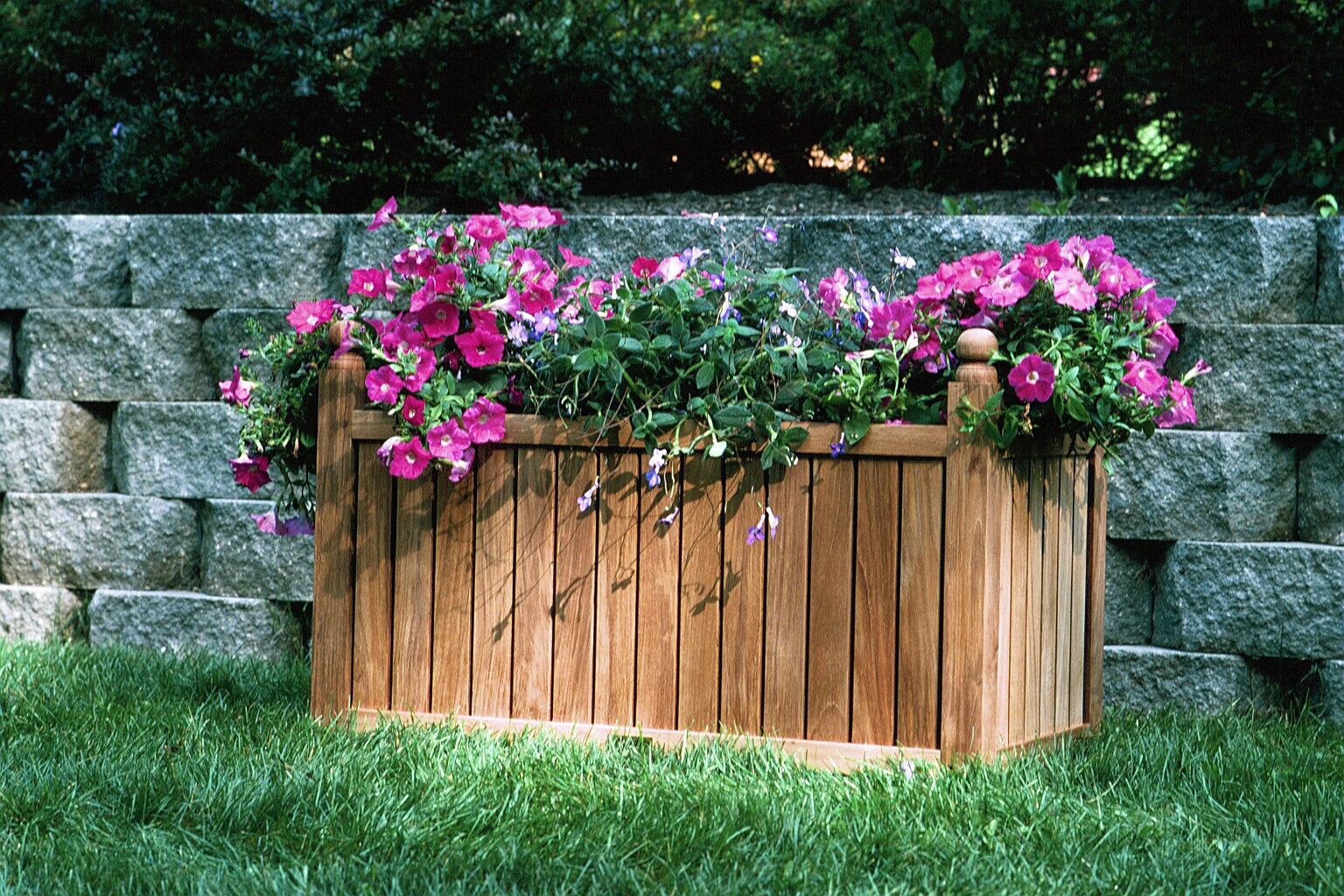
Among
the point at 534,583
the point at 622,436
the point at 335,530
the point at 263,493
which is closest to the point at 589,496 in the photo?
the point at 622,436

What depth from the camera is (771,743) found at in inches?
101

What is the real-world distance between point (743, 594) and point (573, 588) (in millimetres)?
357

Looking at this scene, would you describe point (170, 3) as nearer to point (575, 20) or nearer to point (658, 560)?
point (575, 20)

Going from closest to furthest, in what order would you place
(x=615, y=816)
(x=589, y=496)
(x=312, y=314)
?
(x=615, y=816) < (x=589, y=496) < (x=312, y=314)

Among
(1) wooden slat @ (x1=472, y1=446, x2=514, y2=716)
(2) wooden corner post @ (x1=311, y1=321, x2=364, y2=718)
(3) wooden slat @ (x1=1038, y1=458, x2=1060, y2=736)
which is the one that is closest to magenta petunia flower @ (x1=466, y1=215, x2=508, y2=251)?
(2) wooden corner post @ (x1=311, y1=321, x2=364, y2=718)

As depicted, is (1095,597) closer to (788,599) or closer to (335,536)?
(788,599)

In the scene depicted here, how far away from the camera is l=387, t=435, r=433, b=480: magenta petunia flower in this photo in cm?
262

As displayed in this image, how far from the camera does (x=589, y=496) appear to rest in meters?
2.63

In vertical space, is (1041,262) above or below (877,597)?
above

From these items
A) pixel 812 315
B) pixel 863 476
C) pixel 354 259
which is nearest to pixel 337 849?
pixel 863 476

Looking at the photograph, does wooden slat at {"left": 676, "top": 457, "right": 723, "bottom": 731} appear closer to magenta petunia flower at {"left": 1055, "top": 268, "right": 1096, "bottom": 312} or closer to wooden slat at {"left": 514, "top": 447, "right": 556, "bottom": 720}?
wooden slat at {"left": 514, "top": 447, "right": 556, "bottom": 720}

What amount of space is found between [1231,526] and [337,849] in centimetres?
233

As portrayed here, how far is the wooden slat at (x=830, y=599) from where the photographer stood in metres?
2.54

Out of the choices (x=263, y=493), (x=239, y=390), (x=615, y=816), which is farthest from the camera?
(x=263, y=493)
